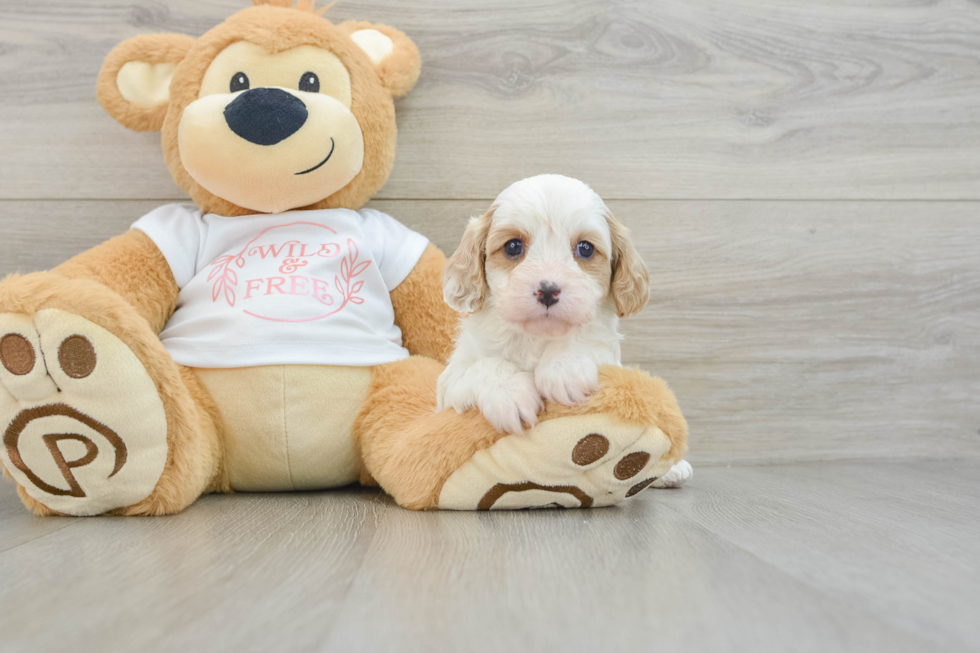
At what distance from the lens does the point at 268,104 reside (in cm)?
103

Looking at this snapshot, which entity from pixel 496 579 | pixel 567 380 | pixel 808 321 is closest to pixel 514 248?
pixel 567 380

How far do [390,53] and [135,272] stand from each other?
1.87 feet

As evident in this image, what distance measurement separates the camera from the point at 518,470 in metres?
0.86

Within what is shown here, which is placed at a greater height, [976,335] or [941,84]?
[941,84]

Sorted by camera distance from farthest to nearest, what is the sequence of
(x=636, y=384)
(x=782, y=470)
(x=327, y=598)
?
(x=782, y=470)
(x=636, y=384)
(x=327, y=598)

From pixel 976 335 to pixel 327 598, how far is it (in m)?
1.46

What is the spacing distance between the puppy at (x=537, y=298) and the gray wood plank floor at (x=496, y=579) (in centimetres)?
17

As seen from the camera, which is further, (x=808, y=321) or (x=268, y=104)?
(x=808, y=321)

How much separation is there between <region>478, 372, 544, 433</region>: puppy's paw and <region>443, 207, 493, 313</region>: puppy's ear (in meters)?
0.13

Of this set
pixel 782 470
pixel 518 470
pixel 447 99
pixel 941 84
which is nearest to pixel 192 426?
pixel 518 470

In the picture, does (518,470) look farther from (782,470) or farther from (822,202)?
(822,202)

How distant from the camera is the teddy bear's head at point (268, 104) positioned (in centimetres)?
105

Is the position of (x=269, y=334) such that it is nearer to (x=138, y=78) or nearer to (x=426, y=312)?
(x=426, y=312)

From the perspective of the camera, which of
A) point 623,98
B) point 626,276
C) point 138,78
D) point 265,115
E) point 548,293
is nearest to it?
point 548,293
